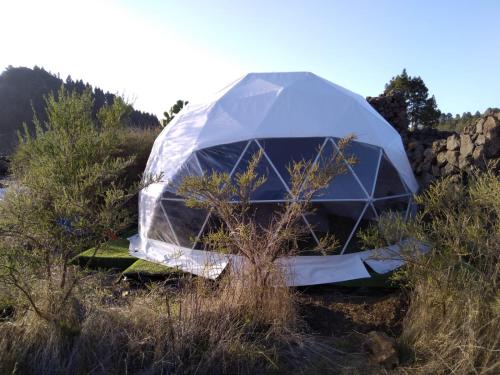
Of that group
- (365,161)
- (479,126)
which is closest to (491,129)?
(479,126)

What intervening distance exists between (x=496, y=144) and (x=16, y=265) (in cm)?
923

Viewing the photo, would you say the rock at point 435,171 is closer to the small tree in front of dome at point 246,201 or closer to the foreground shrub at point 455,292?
the foreground shrub at point 455,292

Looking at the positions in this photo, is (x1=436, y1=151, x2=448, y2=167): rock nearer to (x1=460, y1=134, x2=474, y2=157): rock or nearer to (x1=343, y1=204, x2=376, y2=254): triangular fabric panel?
(x1=460, y1=134, x2=474, y2=157): rock

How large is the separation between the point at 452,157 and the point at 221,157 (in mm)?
5867

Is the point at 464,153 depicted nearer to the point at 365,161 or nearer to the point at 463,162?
the point at 463,162

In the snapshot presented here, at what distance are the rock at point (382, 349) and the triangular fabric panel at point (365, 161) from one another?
3747mm

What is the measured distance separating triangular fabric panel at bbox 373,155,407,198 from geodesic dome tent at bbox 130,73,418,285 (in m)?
0.02

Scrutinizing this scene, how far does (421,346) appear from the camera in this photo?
160 inches

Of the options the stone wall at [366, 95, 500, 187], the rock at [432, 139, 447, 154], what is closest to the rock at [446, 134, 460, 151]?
the stone wall at [366, 95, 500, 187]

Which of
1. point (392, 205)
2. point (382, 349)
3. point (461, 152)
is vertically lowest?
point (382, 349)

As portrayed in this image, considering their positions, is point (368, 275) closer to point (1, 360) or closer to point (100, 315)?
point (100, 315)

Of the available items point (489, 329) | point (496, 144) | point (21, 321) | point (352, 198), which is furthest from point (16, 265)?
point (496, 144)

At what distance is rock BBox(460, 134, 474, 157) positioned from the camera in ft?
29.5

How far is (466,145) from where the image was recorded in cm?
915
